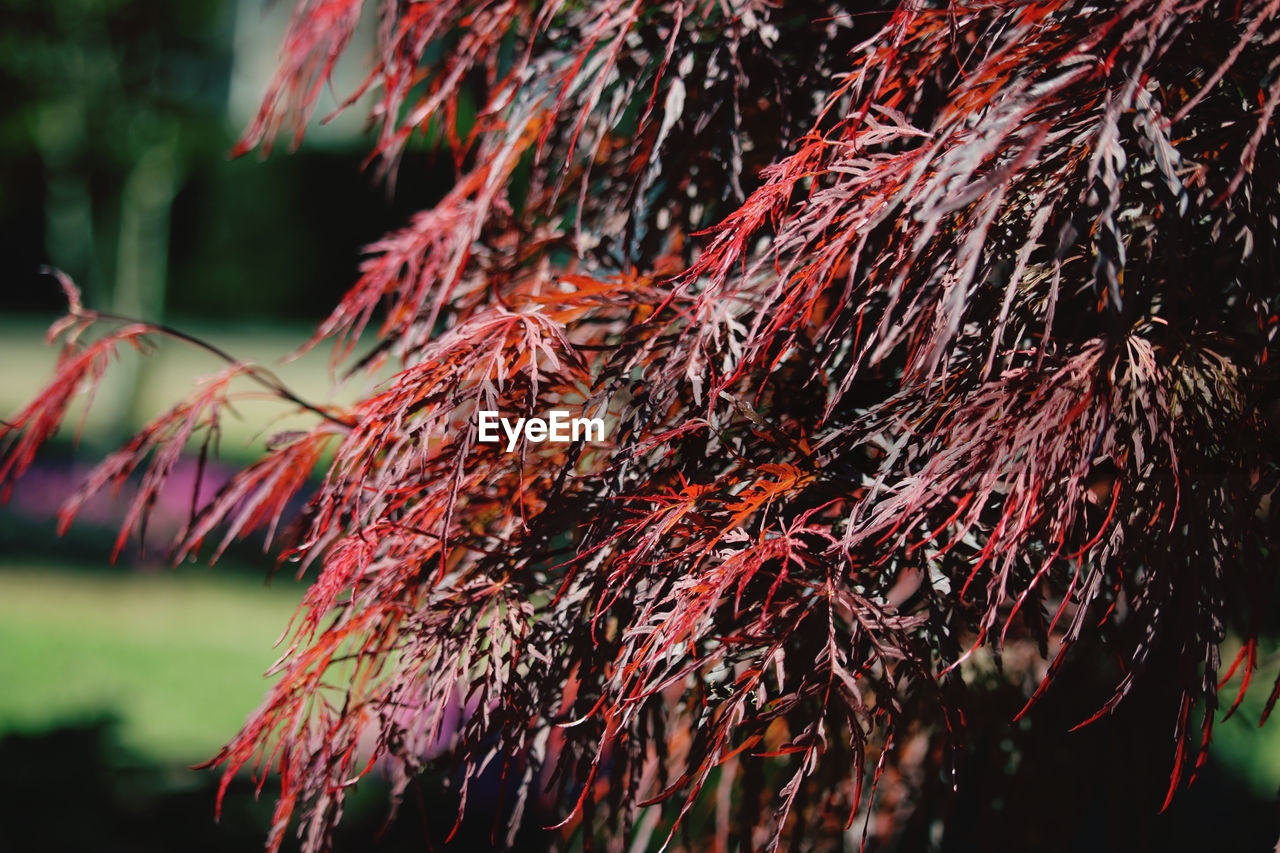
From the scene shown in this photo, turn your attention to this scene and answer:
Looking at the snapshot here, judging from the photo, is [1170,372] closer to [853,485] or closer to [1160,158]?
[1160,158]

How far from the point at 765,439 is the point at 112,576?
20.0ft

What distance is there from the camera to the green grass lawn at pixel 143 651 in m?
4.32

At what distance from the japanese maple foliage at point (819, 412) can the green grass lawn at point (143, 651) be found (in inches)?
123

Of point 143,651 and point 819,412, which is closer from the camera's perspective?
point 819,412

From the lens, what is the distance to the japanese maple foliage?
1.12 m

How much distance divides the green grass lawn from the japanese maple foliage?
311 cm

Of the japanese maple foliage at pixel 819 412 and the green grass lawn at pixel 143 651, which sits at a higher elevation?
the japanese maple foliage at pixel 819 412

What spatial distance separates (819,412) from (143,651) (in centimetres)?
488

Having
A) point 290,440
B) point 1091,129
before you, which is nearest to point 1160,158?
point 1091,129

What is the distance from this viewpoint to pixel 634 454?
1.33 m

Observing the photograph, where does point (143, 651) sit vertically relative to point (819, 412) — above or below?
below

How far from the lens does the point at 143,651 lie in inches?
202

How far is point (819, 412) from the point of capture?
1.48m

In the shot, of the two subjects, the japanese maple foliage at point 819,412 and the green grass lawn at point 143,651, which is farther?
the green grass lawn at point 143,651
